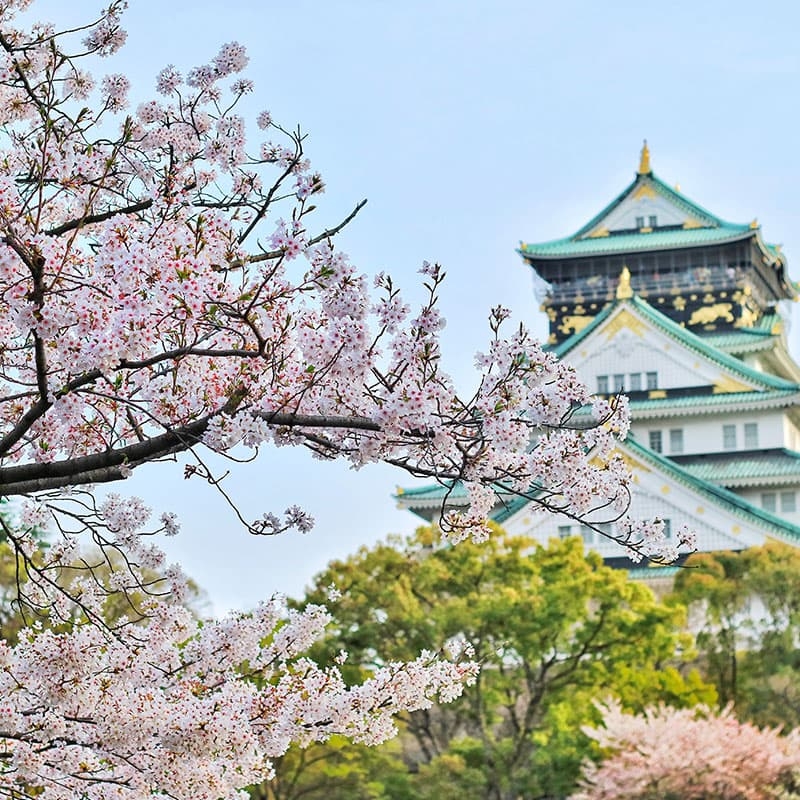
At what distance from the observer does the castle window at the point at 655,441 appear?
44125mm

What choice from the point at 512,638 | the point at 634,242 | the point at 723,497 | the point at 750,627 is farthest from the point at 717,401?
the point at 512,638

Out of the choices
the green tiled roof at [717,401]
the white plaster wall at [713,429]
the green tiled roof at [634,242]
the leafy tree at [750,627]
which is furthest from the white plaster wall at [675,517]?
the green tiled roof at [634,242]

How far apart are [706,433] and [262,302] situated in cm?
3933

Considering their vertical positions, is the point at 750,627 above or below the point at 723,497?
below

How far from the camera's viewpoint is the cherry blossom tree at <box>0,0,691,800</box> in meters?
5.29

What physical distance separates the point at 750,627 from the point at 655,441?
44.8ft

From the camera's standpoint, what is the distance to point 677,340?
4378cm

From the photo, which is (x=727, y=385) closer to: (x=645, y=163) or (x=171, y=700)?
(x=645, y=163)

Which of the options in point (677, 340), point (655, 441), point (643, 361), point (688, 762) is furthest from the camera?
point (643, 361)

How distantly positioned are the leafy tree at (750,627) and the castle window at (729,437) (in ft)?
31.1

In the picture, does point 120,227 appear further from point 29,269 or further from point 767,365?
point 767,365

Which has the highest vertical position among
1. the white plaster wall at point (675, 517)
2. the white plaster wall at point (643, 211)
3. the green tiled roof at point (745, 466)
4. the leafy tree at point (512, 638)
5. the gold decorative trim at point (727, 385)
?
the white plaster wall at point (643, 211)

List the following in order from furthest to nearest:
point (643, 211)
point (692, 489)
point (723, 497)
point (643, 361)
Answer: point (643, 211) < point (643, 361) < point (692, 489) < point (723, 497)

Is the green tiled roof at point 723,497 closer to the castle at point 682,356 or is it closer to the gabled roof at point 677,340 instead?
the castle at point 682,356
